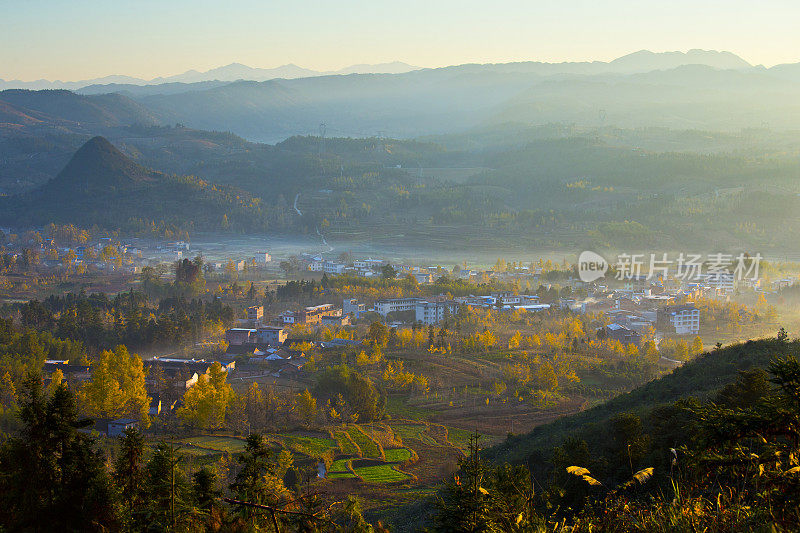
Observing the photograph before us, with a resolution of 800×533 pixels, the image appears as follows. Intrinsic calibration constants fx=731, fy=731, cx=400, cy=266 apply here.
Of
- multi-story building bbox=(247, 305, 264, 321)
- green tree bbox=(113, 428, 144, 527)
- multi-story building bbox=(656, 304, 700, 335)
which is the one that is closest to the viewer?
green tree bbox=(113, 428, 144, 527)

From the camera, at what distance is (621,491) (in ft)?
23.0

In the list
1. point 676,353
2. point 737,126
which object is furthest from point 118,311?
point 737,126

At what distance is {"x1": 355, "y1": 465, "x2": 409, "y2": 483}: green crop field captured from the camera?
1171 cm

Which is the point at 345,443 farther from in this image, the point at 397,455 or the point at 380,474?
the point at 380,474

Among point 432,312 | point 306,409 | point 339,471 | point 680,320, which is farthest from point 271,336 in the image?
point 680,320

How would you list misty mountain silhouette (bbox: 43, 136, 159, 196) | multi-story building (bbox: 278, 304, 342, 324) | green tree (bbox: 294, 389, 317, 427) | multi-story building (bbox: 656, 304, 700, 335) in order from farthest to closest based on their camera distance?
misty mountain silhouette (bbox: 43, 136, 159, 196) → multi-story building (bbox: 278, 304, 342, 324) → multi-story building (bbox: 656, 304, 700, 335) → green tree (bbox: 294, 389, 317, 427)

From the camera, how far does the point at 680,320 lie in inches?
885

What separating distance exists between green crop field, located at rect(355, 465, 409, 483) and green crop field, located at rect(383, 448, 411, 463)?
1.03 ft

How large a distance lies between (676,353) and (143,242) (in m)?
35.1

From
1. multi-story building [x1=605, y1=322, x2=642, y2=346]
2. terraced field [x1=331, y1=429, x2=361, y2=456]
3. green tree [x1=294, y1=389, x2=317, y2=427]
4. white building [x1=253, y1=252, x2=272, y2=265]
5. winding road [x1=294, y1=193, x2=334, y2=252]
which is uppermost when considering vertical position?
winding road [x1=294, y1=193, x2=334, y2=252]

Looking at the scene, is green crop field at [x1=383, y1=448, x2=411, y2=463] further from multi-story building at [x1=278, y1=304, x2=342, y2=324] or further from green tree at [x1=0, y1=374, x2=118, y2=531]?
multi-story building at [x1=278, y1=304, x2=342, y2=324]

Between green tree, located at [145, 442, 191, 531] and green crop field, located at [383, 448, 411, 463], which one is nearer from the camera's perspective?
green tree, located at [145, 442, 191, 531]

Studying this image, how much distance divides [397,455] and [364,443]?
0.78 meters

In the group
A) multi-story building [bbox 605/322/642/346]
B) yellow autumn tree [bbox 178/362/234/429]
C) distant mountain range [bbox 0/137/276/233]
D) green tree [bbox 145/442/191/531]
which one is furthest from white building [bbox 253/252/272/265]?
green tree [bbox 145/442/191/531]
